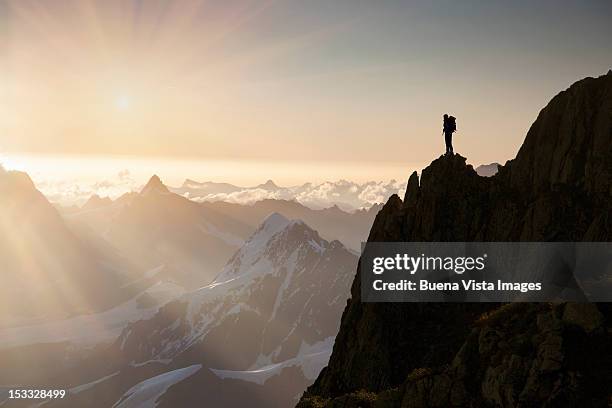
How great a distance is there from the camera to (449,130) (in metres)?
49.4

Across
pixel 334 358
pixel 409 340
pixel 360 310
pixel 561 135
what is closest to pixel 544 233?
pixel 561 135

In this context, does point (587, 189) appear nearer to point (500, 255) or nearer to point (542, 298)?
point (500, 255)

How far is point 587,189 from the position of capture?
3938 cm

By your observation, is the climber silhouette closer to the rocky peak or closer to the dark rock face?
the dark rock face

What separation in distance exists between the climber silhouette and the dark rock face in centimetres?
151

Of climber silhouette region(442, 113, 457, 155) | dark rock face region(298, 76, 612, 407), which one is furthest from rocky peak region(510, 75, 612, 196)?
climber silhouette region(442, 113, 457, 155)

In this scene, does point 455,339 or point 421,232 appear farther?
point 421,232

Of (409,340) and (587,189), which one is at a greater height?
(587,189)

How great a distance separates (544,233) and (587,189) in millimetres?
4969

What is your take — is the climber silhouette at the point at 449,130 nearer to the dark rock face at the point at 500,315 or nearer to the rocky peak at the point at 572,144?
the dark rock face at the point at 500,315

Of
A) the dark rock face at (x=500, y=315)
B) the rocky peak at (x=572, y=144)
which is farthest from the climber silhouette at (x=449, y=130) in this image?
the rocky peak at (x=572, y=144)

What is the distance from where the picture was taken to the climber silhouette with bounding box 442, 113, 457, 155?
4894 centimetres

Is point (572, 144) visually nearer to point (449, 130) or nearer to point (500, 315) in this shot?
point (449, 130)

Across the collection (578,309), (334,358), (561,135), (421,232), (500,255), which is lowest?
(334,358)
